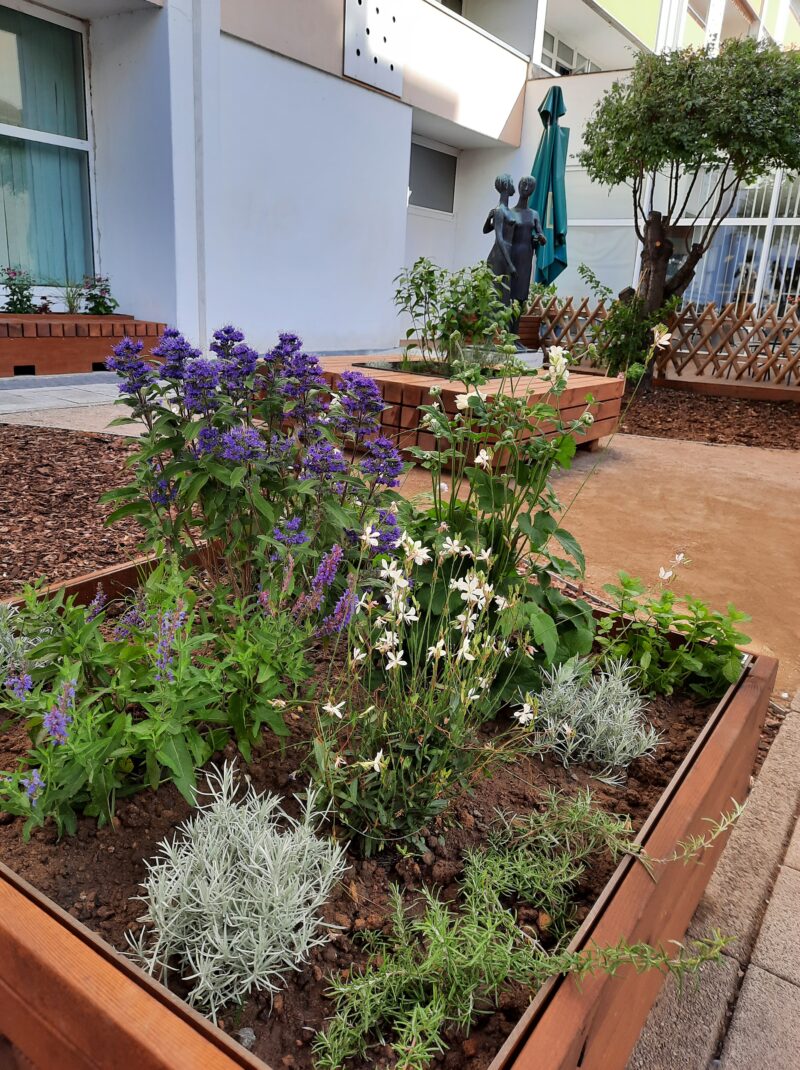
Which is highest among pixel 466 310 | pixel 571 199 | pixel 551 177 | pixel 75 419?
pixel 571 199

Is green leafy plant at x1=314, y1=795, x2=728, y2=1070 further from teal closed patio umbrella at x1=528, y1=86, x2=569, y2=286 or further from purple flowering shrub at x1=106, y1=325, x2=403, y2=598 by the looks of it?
teal closed patio umbrella at x1=528, y1=86, x2=569, y2=286

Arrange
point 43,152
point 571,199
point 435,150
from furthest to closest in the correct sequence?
point 571,199 < point 435,150 < point 43,152

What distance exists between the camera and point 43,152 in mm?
7203

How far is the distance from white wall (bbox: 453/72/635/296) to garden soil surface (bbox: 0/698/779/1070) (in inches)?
532

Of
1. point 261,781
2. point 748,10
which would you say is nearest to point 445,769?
point 261,781

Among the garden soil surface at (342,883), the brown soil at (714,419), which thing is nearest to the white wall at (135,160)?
the brown soil at (714,419)

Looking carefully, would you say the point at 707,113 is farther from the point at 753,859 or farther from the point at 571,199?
the point at 753,859

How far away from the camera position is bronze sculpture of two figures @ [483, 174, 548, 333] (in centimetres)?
745

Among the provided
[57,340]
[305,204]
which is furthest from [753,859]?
[305,204]

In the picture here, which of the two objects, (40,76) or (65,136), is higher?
(40,76)

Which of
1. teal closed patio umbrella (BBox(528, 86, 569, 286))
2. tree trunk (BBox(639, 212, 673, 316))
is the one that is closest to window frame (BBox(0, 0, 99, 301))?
teal closed patio umbrella (BBox(528, 86, 569, 286))

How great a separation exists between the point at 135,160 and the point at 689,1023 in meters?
7.98

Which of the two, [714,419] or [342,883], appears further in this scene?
[714,419]

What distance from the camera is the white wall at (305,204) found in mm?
8117
